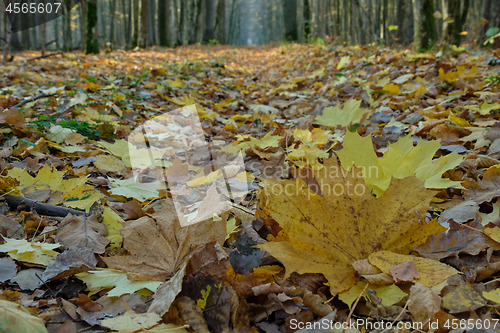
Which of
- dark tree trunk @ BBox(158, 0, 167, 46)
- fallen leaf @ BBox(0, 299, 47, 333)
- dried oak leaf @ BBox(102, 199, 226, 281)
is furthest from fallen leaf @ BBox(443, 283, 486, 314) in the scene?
dark tree trunk @ BBox(158, 0, 167, 46)

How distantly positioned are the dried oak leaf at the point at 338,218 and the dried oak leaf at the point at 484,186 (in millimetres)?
593

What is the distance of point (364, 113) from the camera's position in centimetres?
280

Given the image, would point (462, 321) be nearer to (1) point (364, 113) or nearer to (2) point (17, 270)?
(2) point (17, 270)

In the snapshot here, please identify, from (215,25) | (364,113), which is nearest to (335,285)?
(364,113)

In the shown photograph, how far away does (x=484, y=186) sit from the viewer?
62.6 inches

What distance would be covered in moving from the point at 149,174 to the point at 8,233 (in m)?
0.92

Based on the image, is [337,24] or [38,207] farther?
[337,24]

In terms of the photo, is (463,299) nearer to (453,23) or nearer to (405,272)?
(405,272)

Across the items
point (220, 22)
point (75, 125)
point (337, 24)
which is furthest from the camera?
point (220, 22)

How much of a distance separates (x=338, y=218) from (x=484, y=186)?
903 millimetres

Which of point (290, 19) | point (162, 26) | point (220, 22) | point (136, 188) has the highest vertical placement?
point (220, 22)

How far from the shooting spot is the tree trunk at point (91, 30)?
10258 mm

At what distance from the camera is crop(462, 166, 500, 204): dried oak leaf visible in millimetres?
1532

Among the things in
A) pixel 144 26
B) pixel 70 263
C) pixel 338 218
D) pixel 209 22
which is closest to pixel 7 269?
pixel 70 263
